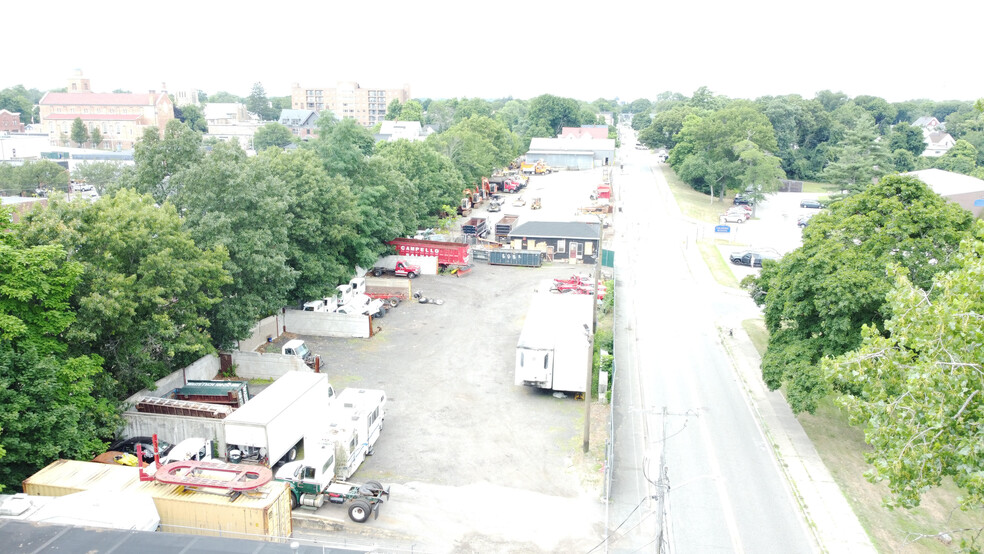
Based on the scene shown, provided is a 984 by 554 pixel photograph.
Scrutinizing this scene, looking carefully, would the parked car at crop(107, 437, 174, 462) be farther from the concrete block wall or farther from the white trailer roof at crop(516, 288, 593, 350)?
the white trailer roof at crop(516, 288, 593, 350)

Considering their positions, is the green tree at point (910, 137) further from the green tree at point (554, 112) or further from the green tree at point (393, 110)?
the green tree at point (393, 110)

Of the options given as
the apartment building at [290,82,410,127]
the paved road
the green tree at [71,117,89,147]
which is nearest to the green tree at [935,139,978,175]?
the paved road

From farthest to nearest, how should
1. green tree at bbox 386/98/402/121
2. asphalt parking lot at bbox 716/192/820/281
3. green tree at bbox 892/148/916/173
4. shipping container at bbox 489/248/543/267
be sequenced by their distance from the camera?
green tree at bbox 386/98/402/121 → green tree at bbox 892/148/916/173 → asphalt parking lot at bbox 716/192/820/281 → shipping container at bbox 489/248/543/267

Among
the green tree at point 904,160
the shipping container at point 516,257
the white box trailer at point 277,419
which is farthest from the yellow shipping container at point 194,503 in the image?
the green tree at point 904,160

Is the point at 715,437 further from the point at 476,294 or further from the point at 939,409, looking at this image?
the point at 476,294

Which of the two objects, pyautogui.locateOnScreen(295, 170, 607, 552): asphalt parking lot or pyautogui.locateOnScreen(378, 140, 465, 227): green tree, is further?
pyautogui.locateOnScreen(378, 140, 465, 227): green tree

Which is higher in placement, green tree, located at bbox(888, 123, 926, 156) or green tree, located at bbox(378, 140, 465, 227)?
green tree, located at bbox(888, 123, 926, 156)

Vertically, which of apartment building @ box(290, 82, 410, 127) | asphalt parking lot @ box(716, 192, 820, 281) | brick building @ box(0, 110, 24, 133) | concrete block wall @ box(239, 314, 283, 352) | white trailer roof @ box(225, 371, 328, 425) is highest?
apartment building @ box(290, 82, 410, 127)

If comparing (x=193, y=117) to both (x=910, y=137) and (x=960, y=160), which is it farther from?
(x=960, y=160)
